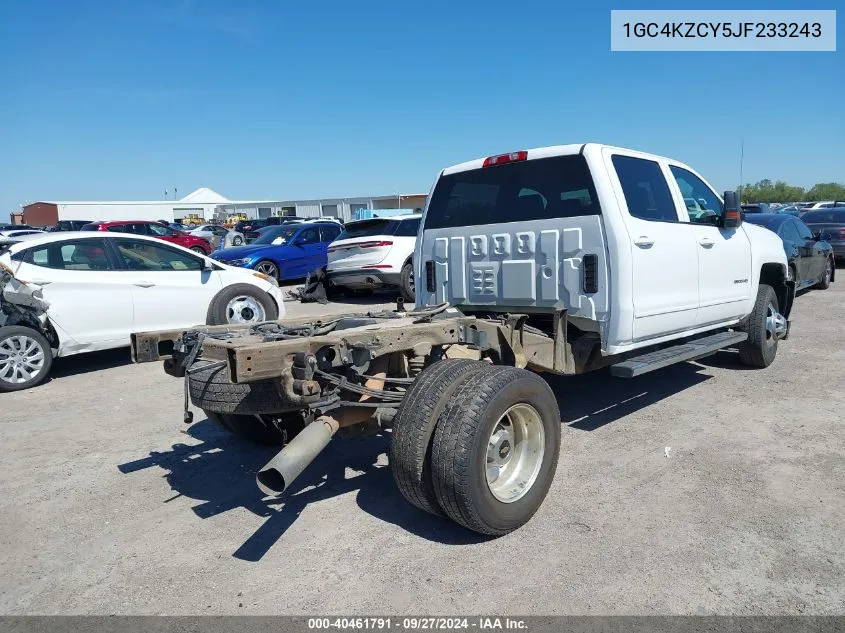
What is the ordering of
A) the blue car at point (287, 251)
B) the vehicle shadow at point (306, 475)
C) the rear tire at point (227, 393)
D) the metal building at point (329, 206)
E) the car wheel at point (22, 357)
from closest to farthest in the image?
the rear tire at point (227, 393)
the vehicle shadow at point (306, 475)
the car wheel at point (22, 357)
the blue car at point (287, 251)
the metal building at point (329, 206)

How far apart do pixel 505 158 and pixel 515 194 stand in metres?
0.32

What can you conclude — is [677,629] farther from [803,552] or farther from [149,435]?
[149,435]

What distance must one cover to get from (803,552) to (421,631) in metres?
2.04

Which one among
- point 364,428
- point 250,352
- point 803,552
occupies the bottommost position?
point 803,552

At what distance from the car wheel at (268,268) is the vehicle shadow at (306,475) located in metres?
9.54

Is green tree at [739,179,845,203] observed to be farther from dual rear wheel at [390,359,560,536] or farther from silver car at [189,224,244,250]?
dual rear wheel at [390,359,560,536]

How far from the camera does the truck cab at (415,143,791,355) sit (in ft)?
15.1

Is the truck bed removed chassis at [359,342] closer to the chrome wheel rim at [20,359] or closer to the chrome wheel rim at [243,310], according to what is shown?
the chrome wheel rim at [20,359]

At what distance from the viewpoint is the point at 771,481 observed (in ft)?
13.7

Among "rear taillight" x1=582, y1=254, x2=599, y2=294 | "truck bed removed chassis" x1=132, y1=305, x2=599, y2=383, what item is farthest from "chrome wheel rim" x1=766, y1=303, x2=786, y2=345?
"rear taillight" x1=582, y1=254, x2=599, y2=294

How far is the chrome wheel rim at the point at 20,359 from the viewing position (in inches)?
275

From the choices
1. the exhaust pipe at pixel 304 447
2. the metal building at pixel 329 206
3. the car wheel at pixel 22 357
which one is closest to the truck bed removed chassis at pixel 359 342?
the exhaust pipe at pixel 304 447

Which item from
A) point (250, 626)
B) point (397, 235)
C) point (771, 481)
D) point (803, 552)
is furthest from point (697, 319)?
point (397, 235)

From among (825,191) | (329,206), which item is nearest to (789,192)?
(825,191)
